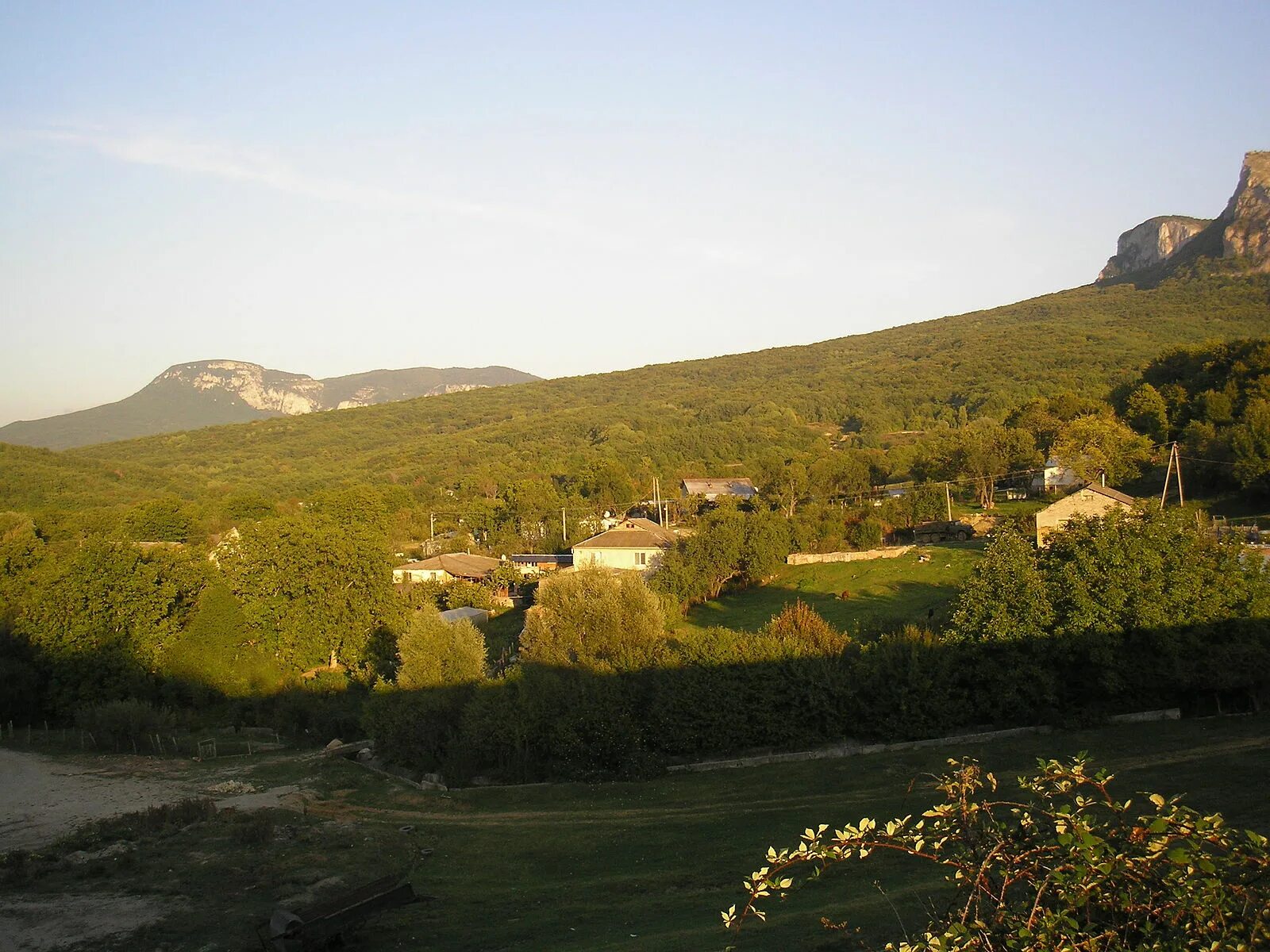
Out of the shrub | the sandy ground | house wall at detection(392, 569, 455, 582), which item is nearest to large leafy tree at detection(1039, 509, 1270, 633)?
the sandy ground

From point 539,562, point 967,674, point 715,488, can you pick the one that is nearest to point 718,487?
point 715,488

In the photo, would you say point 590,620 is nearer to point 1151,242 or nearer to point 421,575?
point 421,575

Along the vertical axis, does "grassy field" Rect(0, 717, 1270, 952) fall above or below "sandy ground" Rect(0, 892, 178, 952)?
below

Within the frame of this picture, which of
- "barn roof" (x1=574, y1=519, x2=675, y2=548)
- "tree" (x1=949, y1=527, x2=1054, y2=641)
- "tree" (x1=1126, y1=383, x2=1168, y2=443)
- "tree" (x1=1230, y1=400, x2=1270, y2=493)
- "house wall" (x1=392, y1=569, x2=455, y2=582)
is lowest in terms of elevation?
"house wall" (x1=392, y1=569, x2=455, y2=582)

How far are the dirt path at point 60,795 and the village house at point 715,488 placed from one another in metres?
55.7

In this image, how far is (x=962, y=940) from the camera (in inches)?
149

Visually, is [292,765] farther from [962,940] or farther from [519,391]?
[519,391]

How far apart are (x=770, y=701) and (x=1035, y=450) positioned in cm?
4699

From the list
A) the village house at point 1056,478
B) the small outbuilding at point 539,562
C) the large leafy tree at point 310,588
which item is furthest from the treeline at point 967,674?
the village house at point 1056,478

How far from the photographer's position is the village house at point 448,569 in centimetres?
5303

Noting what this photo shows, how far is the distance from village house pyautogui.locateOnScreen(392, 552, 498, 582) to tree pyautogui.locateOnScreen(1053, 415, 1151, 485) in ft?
116

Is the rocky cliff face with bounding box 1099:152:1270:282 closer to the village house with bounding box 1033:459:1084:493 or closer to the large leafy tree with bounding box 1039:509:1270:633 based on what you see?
the village house with bounding box 1033:459:1084:493

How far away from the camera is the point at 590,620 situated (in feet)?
84.8

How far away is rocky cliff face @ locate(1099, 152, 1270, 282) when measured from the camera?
137 metres
